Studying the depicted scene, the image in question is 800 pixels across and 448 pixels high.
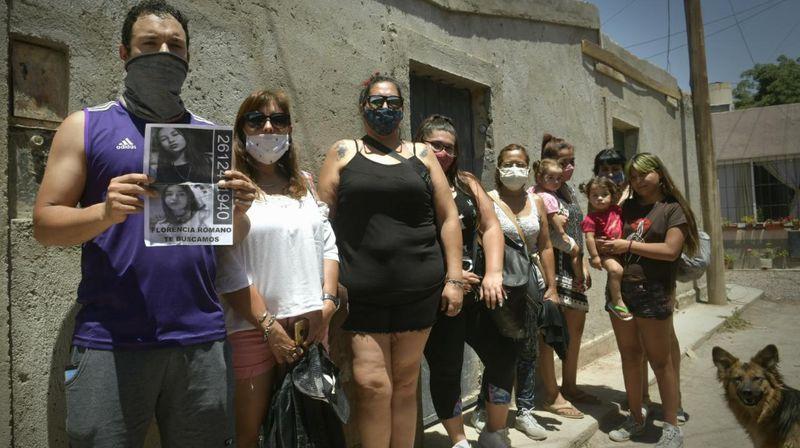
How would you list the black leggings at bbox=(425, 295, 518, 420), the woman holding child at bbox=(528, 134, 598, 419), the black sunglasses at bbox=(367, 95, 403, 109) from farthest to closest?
the woman holding child at bbox=(528, 134, 598, 419), the black leggings at bbox=(425, 295, 518, 420), the black sunglasses at bbox=(367, 95, 403, 109)

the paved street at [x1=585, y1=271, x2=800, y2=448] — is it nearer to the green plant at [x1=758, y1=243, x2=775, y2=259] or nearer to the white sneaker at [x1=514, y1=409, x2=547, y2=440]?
the white sneaker at [x1=514, y1=409, x2=547, y2=440]

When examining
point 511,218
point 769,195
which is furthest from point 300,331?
point 769,195

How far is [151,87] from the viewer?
5.92 ft

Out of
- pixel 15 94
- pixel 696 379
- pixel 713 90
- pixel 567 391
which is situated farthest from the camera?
pixel 713 90

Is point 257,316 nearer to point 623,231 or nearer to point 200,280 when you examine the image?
point 200,280

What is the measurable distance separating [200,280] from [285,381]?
2.00ft

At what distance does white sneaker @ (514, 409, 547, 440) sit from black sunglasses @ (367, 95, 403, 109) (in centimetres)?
231

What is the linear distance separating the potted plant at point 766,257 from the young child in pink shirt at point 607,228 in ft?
41.7

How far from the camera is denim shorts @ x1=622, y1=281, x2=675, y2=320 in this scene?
3729mm

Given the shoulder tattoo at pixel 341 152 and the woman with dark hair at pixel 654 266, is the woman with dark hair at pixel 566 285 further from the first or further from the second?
the shoulder tattoo at pixel 341 152

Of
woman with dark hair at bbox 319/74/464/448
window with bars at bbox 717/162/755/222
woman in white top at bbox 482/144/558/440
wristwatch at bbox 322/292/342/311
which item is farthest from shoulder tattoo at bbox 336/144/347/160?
window with bars at bbox 717/162/755/222

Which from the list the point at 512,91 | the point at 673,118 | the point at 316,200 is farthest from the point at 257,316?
the point at 673,118

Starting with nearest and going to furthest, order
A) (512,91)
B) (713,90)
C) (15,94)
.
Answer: (15,94), (512,91), (713,90)

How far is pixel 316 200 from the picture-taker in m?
2.49
